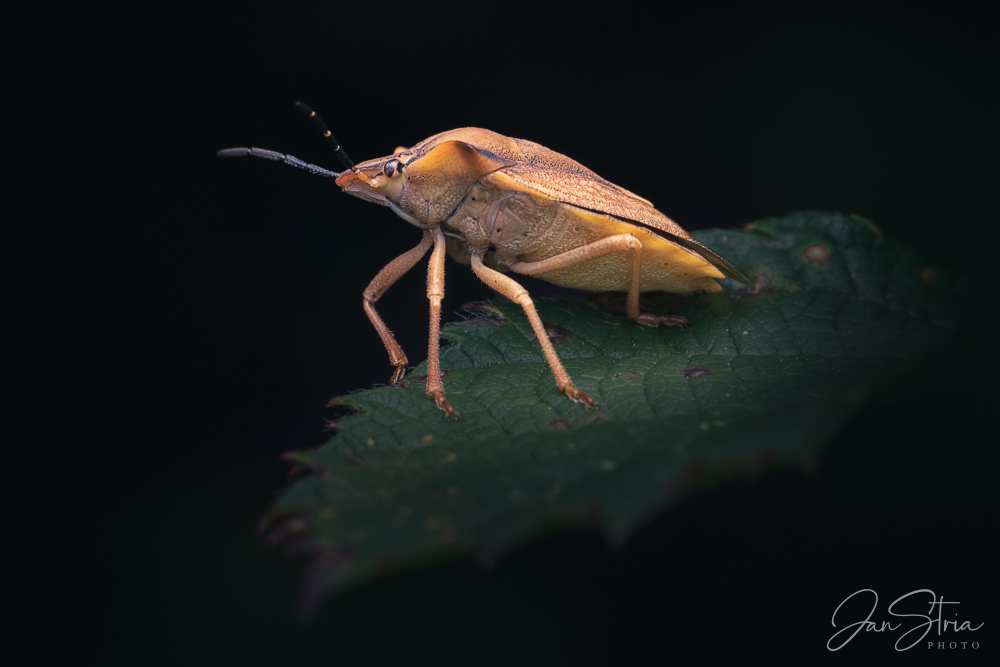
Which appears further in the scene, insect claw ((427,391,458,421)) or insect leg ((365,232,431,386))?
insect leg ((365,232,431,386))

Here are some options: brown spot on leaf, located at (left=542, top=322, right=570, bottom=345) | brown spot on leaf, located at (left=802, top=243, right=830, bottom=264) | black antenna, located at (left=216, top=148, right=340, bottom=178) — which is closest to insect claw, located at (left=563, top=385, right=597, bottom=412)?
brown spot on leaf, located at (left=542, top=322, right=570, bottom=345)

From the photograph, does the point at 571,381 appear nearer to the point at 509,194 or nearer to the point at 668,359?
the point at 668,359

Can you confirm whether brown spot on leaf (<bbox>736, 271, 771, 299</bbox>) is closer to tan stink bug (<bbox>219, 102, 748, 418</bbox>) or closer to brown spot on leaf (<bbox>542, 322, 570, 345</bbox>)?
tan stink bug (<bbox>219, 102, 748, 418</bbox>)

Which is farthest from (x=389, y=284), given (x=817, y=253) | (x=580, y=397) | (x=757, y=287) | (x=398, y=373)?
(x=817, y=253)

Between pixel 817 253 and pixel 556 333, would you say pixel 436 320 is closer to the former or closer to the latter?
pixel 556 333

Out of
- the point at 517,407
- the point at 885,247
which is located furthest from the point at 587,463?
the point at 885,247
